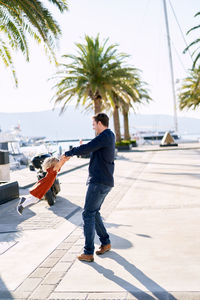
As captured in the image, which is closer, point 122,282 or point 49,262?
point 122,282

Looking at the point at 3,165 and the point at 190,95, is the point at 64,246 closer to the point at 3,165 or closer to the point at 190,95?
the point at 3,165

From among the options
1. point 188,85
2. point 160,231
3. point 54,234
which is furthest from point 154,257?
point 188,85

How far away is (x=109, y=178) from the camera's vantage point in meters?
4.52

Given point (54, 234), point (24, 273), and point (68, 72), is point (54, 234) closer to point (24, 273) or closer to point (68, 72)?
point (24, 273)

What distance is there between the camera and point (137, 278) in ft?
13.0

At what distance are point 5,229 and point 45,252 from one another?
1.68m

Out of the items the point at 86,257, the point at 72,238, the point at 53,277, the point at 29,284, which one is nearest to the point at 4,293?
the point at 29,284

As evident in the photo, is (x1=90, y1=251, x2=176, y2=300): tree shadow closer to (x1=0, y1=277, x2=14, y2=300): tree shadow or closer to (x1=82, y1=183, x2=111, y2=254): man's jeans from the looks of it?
(x1=82, y1=183, x2=111, y2=254): man's jeans

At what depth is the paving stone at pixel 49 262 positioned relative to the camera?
4.47 metres

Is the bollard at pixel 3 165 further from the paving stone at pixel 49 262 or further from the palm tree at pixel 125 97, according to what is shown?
the palm tree at pixel 125 97

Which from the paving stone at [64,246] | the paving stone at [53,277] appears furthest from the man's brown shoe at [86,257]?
the paving stone at [64,246]

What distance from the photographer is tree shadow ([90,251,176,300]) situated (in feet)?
11.5

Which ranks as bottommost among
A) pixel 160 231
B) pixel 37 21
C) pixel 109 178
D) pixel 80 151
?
pixel 160 231

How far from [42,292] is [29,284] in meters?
0.31
